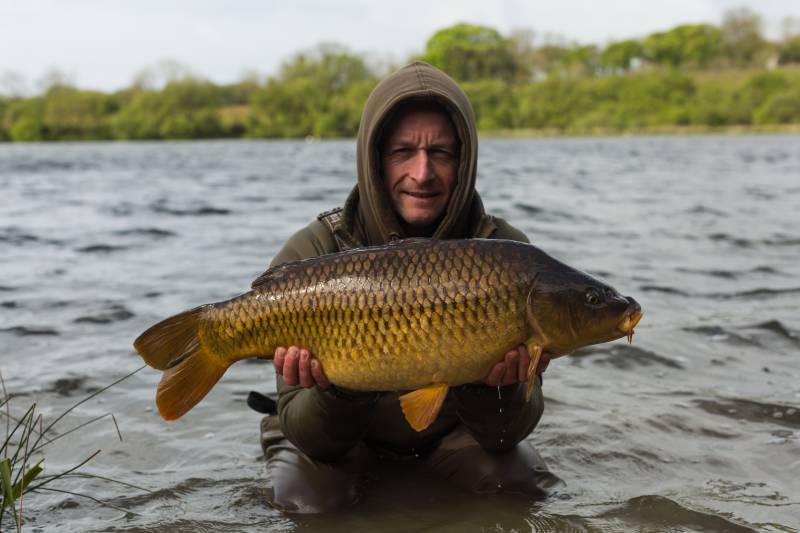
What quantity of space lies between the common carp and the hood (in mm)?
619

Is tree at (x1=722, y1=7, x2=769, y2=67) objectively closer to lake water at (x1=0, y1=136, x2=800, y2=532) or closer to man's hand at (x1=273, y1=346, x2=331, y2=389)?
lake water at (x1=0, y1=136, x2=800, y2=532)

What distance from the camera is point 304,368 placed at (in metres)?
2.58

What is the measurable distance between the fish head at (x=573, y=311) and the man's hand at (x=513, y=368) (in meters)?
0.06

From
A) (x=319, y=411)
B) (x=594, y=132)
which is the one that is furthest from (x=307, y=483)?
(x=594, y=132)

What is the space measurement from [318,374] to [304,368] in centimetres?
6

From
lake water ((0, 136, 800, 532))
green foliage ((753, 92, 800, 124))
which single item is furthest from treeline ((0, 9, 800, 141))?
lake water ((0, 136, 800, 532))

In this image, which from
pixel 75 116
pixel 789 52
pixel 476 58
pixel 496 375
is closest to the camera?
pixel 496 375

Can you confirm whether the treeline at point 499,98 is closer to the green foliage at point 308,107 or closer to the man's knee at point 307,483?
the green foliage at point 308,107

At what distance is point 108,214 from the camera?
45.1 feet

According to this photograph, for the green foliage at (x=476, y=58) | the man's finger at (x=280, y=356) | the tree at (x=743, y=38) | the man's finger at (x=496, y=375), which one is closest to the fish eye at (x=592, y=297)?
the man's finger at (x=496, y=375)

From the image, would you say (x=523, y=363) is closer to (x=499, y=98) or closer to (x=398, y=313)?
(x=398, y=313)

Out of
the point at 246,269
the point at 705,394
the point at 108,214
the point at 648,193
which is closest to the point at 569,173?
the point at 648,193

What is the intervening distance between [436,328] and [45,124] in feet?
229

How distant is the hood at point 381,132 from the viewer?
313 cm
